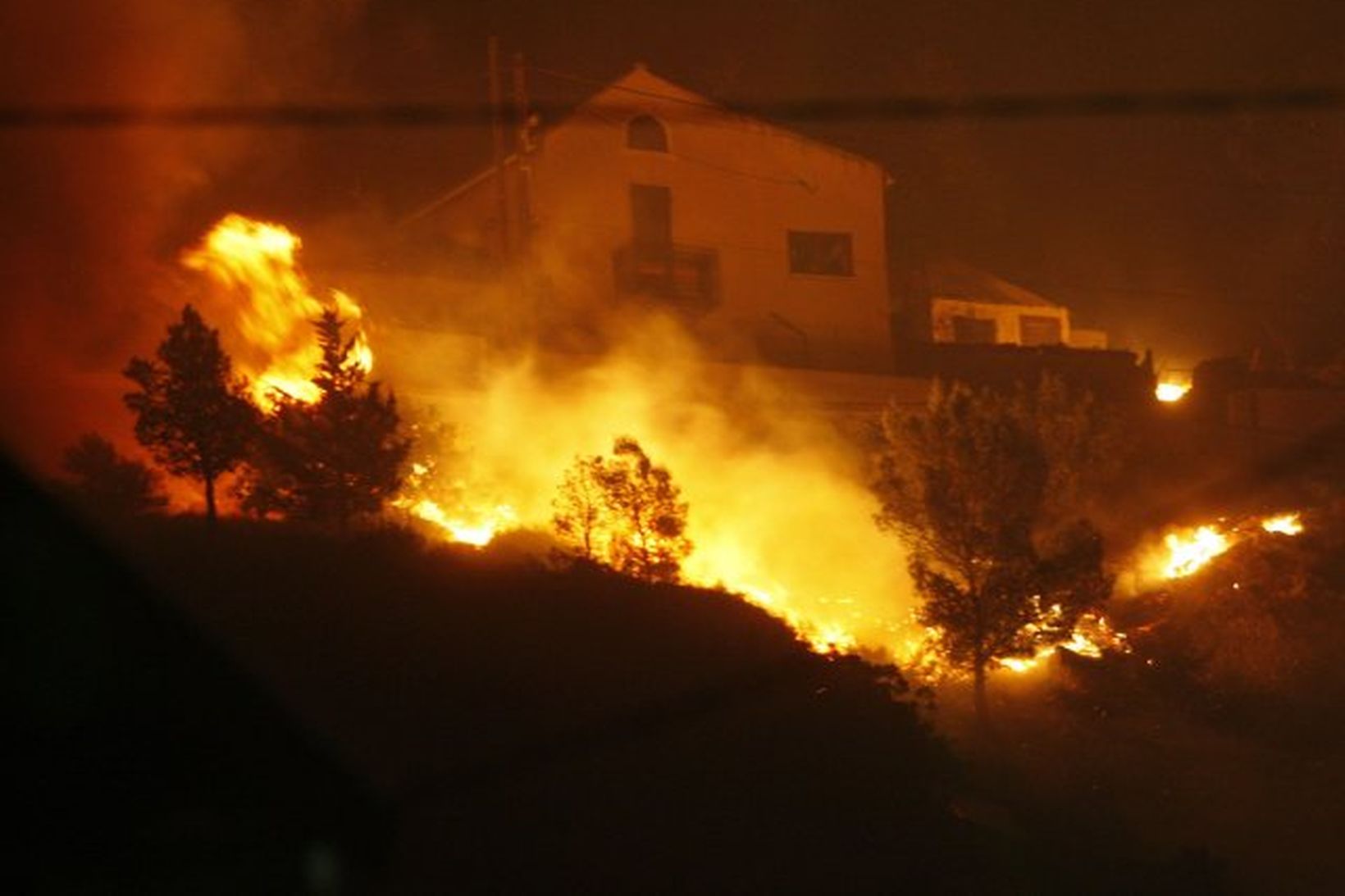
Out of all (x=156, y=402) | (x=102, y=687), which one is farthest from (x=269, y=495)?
(x=102, y=687)

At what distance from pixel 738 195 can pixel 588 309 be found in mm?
4610

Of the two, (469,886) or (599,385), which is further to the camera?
(599,385)

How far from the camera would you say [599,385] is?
27547 millimetres

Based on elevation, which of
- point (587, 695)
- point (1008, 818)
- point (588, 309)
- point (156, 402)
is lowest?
point (1008, 818)

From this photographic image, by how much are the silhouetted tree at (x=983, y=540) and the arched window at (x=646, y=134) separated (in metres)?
12.9

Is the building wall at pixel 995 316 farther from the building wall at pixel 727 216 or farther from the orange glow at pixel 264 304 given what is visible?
the orange glow at pixel 264 304

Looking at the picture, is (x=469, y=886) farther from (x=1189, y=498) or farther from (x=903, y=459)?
(x=1189, y=498)

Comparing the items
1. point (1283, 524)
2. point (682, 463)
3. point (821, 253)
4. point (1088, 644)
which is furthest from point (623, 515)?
point (821, 253)

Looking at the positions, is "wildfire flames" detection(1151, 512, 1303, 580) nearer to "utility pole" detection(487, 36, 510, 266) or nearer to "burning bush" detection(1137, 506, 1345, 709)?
"burning bush" detection(1137, 506, 1345, 709)

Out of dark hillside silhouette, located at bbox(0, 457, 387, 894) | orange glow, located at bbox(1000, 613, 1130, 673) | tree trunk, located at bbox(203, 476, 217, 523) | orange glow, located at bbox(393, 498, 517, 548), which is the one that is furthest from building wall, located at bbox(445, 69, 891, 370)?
dark hillside silhouette, located at bbox(0, 457, 387, 894)

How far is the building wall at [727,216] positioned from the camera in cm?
2948

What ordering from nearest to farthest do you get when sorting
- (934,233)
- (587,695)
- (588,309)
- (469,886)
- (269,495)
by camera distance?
(469,886)
(587,695)
(269,495)
(588,309)
(934,233)

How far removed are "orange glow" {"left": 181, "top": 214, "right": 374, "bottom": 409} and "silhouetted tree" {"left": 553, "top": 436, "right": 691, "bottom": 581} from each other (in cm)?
425

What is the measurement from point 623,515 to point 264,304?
293 inches
